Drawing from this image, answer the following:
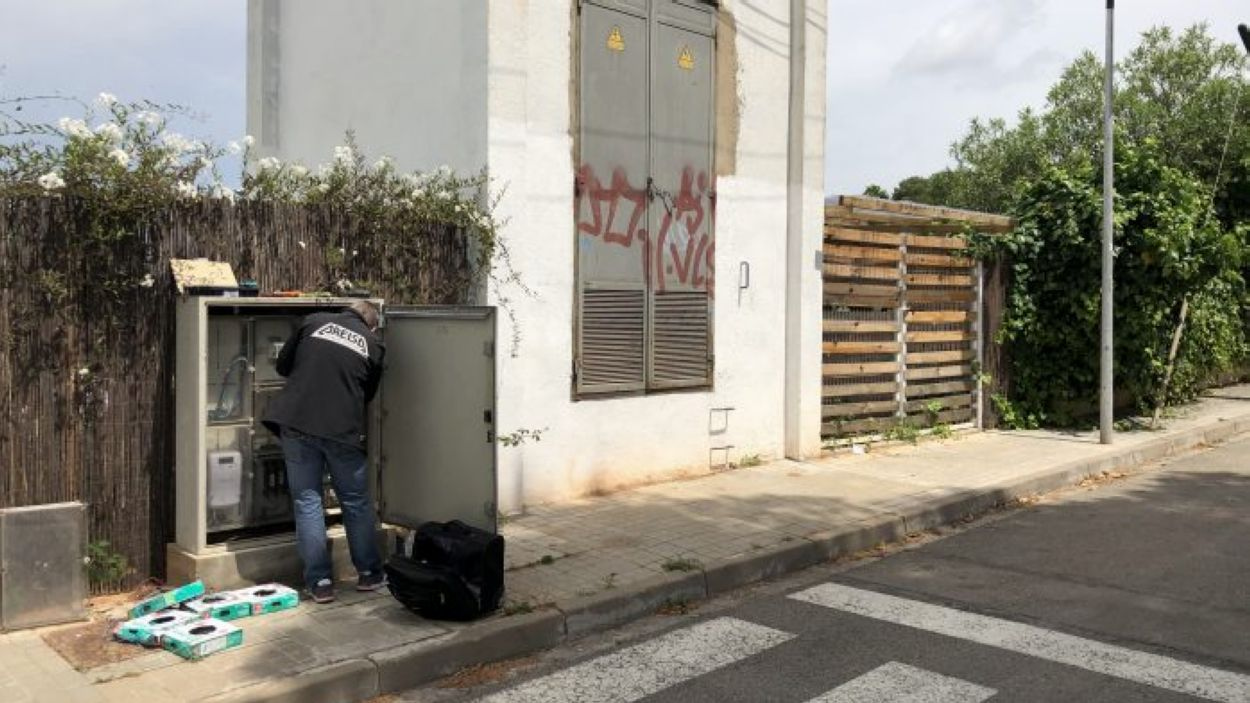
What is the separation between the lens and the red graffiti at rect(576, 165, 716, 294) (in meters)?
8.12

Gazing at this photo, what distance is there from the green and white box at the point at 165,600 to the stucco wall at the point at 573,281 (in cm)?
Answer: 263

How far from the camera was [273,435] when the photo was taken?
602cm

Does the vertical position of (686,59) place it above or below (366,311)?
above

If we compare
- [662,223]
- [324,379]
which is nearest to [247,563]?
[324,379]

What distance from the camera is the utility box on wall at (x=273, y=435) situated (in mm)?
5504

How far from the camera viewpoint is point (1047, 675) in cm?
464

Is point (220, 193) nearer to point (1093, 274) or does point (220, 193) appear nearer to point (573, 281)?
point (573, 281)

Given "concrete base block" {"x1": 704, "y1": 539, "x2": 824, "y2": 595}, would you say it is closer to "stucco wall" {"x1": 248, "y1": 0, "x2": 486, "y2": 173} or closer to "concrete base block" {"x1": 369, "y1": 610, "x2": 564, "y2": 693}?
"concrete base block" {"x1": 369, "y1": 610, "x2": 564, "y2": 693}

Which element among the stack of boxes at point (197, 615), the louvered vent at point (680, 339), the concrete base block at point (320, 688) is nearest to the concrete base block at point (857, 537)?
the louvered vent at point (680, 339)

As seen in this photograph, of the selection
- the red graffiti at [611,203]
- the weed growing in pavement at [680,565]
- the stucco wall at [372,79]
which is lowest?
the weed growing in pavement at [680,565]

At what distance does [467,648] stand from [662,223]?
4.70m

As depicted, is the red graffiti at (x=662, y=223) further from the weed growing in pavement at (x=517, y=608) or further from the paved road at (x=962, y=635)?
the weed growing in pavement at (x=517, y=608)

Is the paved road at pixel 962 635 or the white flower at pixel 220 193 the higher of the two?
the white flower at pixel 220 193

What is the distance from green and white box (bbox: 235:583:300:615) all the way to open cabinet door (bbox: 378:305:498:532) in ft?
2.91
